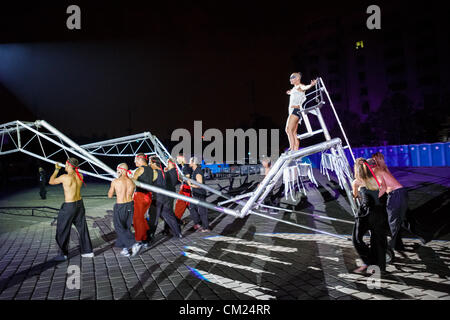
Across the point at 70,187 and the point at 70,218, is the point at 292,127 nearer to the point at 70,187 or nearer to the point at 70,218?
the point at 70,187

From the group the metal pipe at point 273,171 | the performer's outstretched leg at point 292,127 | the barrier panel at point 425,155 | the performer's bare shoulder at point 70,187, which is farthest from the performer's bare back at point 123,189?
the barrier panel at point 425,155

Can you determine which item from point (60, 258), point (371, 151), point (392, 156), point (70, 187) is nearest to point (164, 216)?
point (70, 187)

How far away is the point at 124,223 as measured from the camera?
672 centimetres

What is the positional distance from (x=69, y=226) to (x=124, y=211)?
116 cm

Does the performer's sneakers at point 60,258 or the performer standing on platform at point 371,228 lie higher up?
the performer standing on platform at point 371,228

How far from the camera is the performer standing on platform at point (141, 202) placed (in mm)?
7152

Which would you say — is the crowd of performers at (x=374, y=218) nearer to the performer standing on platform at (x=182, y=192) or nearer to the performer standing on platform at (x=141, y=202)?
the performer standing on platform at (x=141, y=202)

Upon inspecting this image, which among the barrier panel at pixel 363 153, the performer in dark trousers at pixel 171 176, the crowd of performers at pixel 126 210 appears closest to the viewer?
the crowd of performers at pixel 126 210

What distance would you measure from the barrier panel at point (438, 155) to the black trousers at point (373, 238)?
84.0 feet

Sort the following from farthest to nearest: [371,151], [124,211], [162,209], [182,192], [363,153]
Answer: [363,153] → [371,151] → [182,192] → [162,209] → [124,211]
